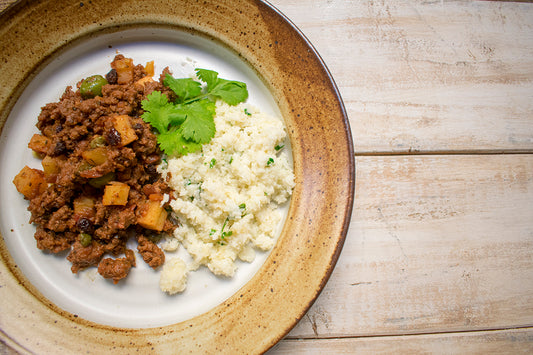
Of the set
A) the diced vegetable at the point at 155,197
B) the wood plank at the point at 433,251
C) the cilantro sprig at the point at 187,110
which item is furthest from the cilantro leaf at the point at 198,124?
the wood plank at the point at 433,251

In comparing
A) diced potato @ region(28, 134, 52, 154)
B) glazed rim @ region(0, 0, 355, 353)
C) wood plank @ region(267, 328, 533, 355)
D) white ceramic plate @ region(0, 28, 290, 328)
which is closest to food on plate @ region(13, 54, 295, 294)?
diced potato @ region(28, 134, 52, 154)

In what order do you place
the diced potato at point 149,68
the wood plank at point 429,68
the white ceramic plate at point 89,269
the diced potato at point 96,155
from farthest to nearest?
1. the wood plank at point 429,68
2. the diced potato at point 149,68
3. the white ceramic plate at point 89,269
4. the diced potato at point 96,155

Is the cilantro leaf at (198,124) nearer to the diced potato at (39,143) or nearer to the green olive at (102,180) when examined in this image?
the green olive at (102,180)

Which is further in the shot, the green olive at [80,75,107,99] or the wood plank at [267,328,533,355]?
the wood plank at [267,328,533,355]

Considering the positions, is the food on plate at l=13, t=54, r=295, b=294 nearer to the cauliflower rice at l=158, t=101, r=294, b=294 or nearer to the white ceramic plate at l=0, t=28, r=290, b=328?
the cauliflower rice at l=158, t=101, r=294, b=294

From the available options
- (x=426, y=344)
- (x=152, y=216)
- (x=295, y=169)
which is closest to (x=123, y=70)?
(x=152, y=216)
